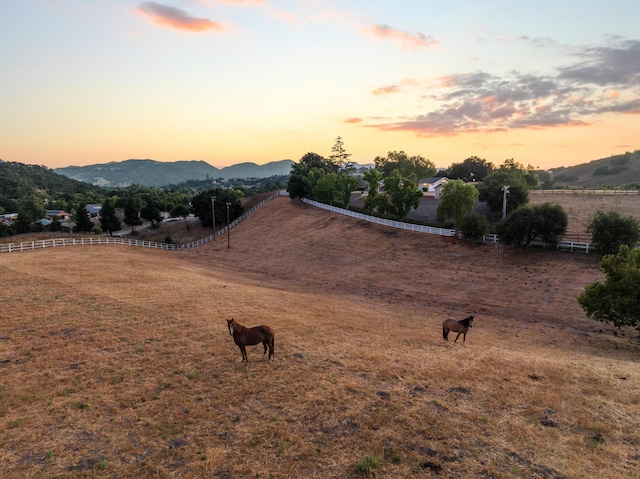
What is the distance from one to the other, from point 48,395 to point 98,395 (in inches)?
58.2

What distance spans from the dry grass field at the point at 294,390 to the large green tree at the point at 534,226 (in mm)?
15235

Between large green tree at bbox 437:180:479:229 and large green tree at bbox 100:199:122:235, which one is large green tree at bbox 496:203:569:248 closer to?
large green tree at bbox 437:180:479:229

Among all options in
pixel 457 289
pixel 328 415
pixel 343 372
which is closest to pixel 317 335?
pixel 343 372

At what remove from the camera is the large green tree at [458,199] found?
55219 millimetres

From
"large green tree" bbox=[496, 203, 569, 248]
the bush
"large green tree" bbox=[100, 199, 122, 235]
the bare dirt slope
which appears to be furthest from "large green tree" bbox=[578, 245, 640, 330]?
"large green tree" bbox=[100, 199, 122, 235]

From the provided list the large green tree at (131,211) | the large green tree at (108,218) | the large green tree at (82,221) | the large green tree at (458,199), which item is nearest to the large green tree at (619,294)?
the large green tree at (458,199)

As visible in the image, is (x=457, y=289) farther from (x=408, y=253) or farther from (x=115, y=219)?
(x=115, y=219)

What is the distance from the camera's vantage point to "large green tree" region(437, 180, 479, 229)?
55219mm

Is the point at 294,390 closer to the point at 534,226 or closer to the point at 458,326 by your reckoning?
the point at 458,326

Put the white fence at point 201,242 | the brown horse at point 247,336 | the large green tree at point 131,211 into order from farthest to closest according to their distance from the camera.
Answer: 1. the large green tree at point 131,211
2. the white fence at point 201,242
3. the brown horse at point 247,336

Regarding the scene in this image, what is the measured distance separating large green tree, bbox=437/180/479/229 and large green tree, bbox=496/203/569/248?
41.8ft

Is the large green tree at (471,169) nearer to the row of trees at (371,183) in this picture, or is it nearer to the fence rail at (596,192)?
the row of trees at (371,183)

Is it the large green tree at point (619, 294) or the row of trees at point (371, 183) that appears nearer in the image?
the large green tree at point (619, 294)

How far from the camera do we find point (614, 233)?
3659 centimetres
